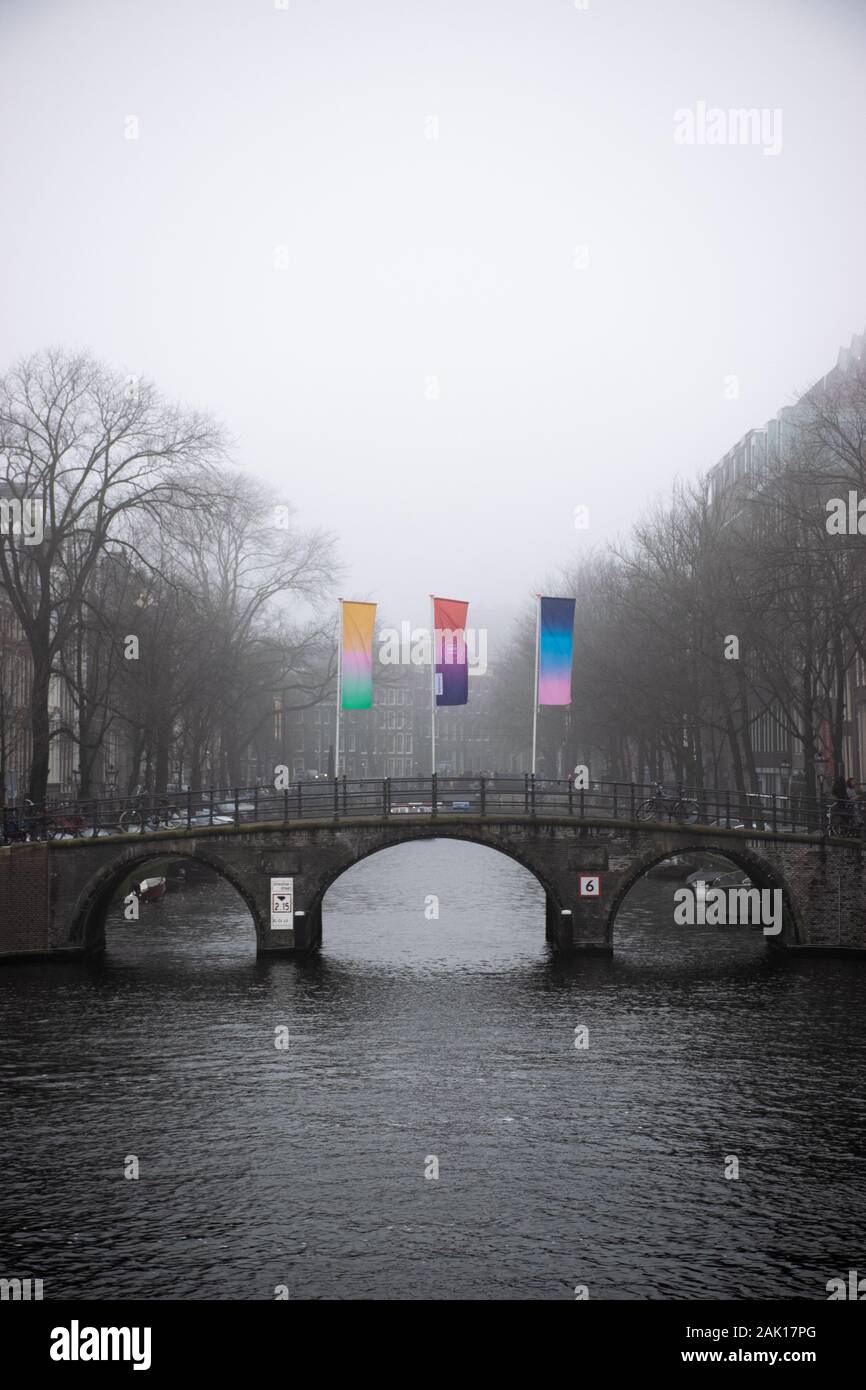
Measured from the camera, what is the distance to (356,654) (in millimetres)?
46500

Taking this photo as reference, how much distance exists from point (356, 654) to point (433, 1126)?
23.5 metres

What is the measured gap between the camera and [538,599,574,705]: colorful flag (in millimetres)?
45844

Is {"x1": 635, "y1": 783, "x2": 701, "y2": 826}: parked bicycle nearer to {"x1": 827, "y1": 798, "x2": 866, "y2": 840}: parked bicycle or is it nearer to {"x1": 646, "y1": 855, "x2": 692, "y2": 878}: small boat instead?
{"x1": 827, "y1": 798, "x2": 866, "y2": 840}: parked bicycle

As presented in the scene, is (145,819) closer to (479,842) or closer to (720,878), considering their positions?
(479,842)

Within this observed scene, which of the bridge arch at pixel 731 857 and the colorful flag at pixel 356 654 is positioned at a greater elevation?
the colorful flag at pixel 356 654

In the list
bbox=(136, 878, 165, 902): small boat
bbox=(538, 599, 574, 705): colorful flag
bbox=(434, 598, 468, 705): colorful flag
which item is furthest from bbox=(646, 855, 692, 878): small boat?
bbox=(434, 598, 468, 705): colorful flag

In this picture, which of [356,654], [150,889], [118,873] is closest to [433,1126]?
[118,873]

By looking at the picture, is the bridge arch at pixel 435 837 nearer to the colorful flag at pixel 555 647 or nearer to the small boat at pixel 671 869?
the colorful flag at pixel 555 647

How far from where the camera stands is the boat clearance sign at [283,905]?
136 feet

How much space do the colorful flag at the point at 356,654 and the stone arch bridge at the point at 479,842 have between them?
222 inches

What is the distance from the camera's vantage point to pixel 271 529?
74.2 m

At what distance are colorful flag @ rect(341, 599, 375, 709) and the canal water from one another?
8.44 m
